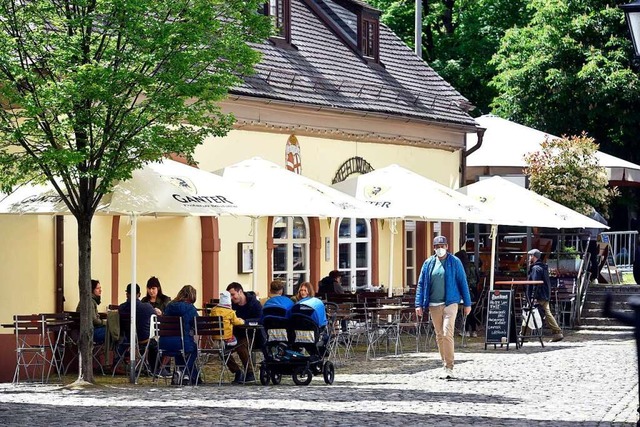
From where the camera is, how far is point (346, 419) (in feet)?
43.7

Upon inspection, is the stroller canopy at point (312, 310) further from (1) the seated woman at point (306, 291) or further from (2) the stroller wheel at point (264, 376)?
(1) the seated woman at point (306, 291)

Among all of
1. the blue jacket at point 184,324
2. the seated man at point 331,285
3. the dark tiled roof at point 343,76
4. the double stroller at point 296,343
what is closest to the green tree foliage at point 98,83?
the blue jacket at point 184,324

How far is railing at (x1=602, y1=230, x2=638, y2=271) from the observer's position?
127ft

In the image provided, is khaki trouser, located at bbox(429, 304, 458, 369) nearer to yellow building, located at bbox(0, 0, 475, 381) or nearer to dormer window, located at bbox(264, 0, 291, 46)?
yellow building, located at bbox(0, 0, 475, 381)

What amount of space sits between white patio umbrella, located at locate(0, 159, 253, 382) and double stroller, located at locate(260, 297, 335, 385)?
Answer: 1423mm

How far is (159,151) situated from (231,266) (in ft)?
24.8

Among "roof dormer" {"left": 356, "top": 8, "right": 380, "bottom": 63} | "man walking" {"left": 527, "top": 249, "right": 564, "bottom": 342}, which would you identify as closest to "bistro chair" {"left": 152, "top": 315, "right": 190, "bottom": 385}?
"man walking" {"left": 527, "top": 249, "right": 564, "bottom": 342}

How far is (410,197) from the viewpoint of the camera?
74.3 ft

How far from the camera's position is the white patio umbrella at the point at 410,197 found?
22.4m

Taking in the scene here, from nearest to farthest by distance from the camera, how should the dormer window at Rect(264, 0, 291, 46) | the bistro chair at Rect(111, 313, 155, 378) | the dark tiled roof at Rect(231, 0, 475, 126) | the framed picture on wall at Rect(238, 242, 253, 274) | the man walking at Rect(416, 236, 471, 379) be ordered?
the man walking at Rect(416, 236, 471, 379), the bistro chair at Rect(111, 313, 155, 378), the framed picture on wall at Rect(238, 242, 253, 274), the dark tiled roof at Rect(231, 0, 475, 126), the dormer window at Rect(264, 0, 291, 46)

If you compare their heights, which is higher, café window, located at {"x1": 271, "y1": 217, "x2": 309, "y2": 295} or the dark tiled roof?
the dark tiled roof

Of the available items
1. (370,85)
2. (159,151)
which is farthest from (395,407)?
(370,85)

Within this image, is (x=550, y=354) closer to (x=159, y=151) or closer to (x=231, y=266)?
(x=231, y=266)

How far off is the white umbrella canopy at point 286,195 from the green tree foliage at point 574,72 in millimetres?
23384
